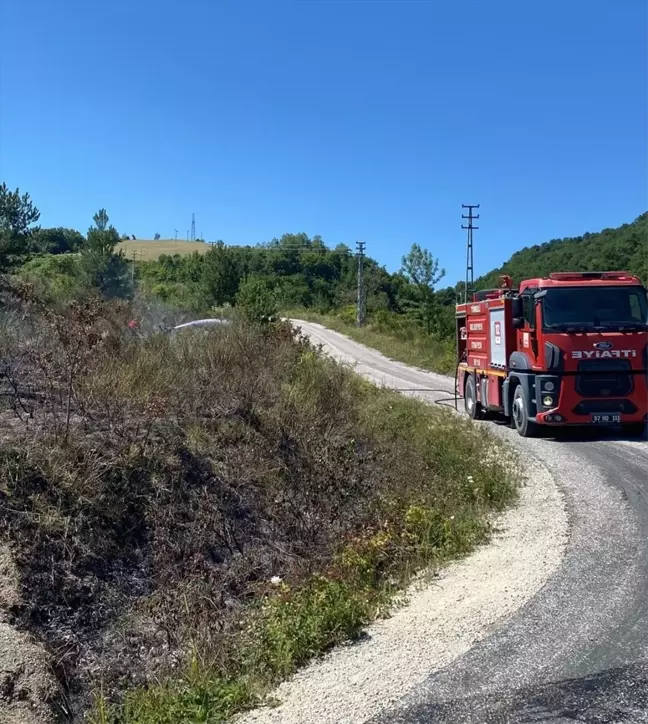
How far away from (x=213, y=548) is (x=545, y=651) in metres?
3.75

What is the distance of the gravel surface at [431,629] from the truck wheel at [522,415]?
4423 mm

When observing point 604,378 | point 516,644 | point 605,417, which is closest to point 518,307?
point 604,378

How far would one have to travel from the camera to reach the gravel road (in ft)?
12.5

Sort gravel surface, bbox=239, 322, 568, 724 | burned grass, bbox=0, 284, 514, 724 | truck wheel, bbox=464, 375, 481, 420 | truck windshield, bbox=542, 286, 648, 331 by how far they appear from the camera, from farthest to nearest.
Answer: truck wheel, bbox=464, 375, 481, 420 → truck windshield, bbox=542, 286, 648, 331 → burned grass, bbox=0, 284, 514, 724 → gravel surface, bbox=239, 322, 568, 724

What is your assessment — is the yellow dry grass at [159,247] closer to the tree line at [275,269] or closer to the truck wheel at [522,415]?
the tree line at [275,269]

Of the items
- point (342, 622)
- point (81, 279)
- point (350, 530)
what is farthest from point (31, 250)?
point (342, 622)

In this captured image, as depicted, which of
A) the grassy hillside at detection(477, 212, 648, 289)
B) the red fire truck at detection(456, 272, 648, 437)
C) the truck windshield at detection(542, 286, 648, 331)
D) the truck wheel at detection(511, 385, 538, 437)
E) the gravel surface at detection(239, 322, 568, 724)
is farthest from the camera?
the grassy hillside at detection(477, 212, 648, 289)

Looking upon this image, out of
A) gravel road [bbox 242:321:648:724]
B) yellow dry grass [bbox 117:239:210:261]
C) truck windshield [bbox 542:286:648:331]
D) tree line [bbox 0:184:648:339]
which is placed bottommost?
gravel road [bbox 242:321:648:724]

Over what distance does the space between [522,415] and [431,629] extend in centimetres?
833

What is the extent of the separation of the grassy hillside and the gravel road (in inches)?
1773

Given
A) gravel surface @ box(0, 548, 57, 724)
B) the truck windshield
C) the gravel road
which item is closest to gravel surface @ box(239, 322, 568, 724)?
the gravel road

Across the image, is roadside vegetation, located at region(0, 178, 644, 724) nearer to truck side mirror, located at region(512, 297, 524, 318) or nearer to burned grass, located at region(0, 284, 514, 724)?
burned grass, located at region(0, 284, 514, 724)

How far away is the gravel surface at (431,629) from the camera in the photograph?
4.03m

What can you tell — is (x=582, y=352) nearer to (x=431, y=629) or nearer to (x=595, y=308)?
(x=595, y=308)
